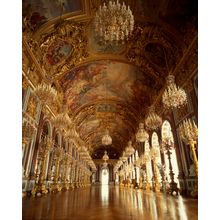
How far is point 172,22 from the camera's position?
934 cm

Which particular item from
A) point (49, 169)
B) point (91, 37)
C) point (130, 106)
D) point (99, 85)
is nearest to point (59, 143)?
point (49, 169)

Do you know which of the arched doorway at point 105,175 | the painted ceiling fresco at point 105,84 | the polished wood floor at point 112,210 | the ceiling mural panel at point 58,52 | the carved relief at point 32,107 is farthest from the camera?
the arched doorway at point 105,175

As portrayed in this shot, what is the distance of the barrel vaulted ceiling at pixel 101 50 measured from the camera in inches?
350

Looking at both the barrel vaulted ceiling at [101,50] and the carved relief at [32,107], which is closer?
the barrel vaulted ceiling at [101,50]

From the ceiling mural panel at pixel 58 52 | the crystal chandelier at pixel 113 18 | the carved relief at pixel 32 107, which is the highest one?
the ceiling mural panel at pixel 58 52

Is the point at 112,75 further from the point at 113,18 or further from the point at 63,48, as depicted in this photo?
the point at 113,18

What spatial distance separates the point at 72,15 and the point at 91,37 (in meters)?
1.83

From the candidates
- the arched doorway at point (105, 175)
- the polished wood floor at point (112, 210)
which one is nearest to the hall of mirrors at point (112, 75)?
the polished wood floor at point (112, 210)

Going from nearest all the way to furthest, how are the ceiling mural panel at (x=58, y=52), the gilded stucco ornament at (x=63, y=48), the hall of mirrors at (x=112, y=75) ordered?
1. the hall of mirrors at (x=112, y=75)
2. the gilded stucco ornament at (x=63, y=48)
3. the ceiling mural panel at (x=58, y=52)

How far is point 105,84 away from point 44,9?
868 centimetres

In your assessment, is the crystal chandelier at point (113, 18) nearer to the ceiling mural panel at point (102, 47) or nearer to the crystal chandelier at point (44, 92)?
the crystal chandelier at point (44, 92)

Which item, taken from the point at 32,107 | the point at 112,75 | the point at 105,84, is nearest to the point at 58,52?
the point at 32,107

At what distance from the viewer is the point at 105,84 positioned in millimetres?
16406

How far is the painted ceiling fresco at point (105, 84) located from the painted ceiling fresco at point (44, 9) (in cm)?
463
